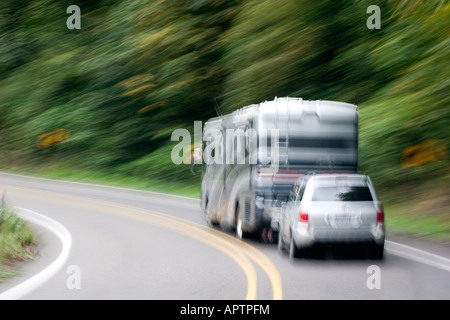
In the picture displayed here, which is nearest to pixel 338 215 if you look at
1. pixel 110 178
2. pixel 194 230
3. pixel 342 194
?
pixel 342 194

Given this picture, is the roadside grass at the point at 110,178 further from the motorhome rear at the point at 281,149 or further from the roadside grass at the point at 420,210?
the motorhome rear at the point at 281,149

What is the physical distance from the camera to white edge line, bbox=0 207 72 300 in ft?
34.6

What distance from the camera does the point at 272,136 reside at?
16.4 meters

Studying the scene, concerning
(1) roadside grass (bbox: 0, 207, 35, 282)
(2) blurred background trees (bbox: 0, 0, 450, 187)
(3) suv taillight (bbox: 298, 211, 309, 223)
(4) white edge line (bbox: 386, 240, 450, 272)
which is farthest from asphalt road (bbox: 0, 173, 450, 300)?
(2) blurred background trees (bbox: 0, 0, 450, 187)

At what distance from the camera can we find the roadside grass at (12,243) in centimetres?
1275

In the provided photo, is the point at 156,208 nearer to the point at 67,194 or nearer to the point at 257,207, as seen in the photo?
the point at 67,194

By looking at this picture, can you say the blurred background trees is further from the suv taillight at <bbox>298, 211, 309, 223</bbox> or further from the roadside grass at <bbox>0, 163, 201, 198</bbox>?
the suv taillight at <bbox>298, 211, 309, 223</bbox>

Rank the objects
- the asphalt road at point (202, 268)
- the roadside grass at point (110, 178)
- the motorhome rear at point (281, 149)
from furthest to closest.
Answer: the roadside grass at point (110, 178)
the motorhome rear at point (281, 149)
the asphalt road at point (202, 268)

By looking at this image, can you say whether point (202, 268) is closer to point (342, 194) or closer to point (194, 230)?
point (342, 194)

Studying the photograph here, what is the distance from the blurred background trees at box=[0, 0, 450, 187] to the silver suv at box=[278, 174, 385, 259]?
17.7 ft

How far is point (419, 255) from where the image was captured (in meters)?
14.2

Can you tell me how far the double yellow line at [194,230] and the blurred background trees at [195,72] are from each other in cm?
653

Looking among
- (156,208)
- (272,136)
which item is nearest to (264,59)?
(156,208)

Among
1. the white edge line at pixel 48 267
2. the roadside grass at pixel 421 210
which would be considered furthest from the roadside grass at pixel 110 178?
the roadside grass at pixel 421 210
